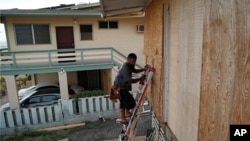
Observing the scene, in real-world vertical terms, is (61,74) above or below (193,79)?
below

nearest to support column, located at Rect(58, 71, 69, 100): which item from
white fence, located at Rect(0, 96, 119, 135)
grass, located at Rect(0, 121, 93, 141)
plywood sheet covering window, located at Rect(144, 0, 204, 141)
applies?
white fence, located at Rect(0, 96, 119, 135)

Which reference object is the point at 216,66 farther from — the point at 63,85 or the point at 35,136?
the point at 63,85

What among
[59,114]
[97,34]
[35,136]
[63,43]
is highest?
[97,34]

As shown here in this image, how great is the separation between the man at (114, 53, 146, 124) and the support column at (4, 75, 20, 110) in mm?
6893

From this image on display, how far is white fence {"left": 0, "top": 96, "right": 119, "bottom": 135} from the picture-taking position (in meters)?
8.16

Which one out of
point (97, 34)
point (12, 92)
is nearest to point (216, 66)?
point (12, 92)

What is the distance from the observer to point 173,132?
304cm

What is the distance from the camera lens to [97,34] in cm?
1106

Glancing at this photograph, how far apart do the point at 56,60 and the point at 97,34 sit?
2.91m

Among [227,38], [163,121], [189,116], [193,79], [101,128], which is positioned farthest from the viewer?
[101,128]

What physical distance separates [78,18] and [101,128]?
6.35m

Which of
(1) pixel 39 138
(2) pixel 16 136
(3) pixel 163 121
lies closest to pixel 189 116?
(3) pixel 163 121

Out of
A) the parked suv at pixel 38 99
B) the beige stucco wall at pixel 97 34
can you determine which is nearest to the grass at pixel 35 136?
the parked suv at pixel 38 99

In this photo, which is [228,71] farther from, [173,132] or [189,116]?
[173,132]
